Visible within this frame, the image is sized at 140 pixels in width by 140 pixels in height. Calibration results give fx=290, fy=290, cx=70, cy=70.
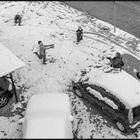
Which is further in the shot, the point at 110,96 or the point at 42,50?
the point at 42,50

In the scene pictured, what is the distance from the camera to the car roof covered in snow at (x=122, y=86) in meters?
11.2

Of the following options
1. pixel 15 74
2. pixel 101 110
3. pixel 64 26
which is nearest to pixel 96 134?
pixel 101 110

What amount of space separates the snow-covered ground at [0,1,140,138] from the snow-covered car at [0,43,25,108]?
57 cm

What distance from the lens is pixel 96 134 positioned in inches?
460

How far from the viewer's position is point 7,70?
11789 mm

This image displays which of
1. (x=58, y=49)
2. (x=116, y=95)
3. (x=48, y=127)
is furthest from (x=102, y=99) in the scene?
(x=58, y=49)

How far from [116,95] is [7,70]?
4508 millimetres

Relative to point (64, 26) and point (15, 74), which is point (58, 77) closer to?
point (15, 74)

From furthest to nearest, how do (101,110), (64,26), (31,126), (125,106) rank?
(64,26)
(101,110)
(125,106)
(31,126)

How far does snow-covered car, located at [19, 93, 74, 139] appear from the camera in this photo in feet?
31.9

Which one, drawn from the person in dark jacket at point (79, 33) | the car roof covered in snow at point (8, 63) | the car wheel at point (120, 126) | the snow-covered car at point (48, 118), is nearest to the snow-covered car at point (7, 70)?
the car roof covered in snow at point (8, 63)

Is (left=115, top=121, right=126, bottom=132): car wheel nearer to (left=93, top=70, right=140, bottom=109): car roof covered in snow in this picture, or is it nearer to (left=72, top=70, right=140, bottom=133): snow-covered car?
(left=72, top=70, right=140, bottom=133): snow-covered car

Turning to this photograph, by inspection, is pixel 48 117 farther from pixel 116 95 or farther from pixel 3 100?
pixel 3 100

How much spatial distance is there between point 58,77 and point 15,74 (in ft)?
7.41
